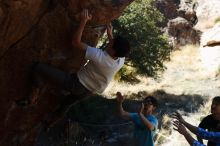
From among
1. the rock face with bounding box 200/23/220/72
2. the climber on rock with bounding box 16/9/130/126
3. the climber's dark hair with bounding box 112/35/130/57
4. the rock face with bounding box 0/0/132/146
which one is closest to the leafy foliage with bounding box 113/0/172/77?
the rock face with bounding box 200/23/220/72

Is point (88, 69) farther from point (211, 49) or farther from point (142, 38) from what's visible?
point (211, 49)

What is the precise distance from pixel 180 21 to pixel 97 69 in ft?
71.9

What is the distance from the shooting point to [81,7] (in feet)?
21.1

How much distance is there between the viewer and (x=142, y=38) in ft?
55.2

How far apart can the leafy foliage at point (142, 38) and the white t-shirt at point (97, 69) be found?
32.7 ft

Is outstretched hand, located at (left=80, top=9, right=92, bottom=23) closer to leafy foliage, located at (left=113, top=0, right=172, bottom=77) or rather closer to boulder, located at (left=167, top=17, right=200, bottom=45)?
leafy foliage, located at (left=113, top=0, right=172, bottom=77)

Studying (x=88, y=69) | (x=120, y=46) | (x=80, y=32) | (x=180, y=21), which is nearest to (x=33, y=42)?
(x=80, y=32)

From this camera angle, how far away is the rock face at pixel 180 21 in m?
26.6

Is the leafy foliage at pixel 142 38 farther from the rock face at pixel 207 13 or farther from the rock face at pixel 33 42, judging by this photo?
the rock face at pixel 207 13

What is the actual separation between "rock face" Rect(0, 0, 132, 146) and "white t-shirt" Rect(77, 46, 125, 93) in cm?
75

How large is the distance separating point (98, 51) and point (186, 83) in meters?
13.0

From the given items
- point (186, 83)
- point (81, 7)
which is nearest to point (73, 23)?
point (81, 7)

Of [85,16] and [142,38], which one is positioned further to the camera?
[142,38]

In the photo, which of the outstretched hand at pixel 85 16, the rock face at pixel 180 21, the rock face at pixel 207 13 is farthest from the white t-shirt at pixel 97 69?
the rock face at pixel 207 13
